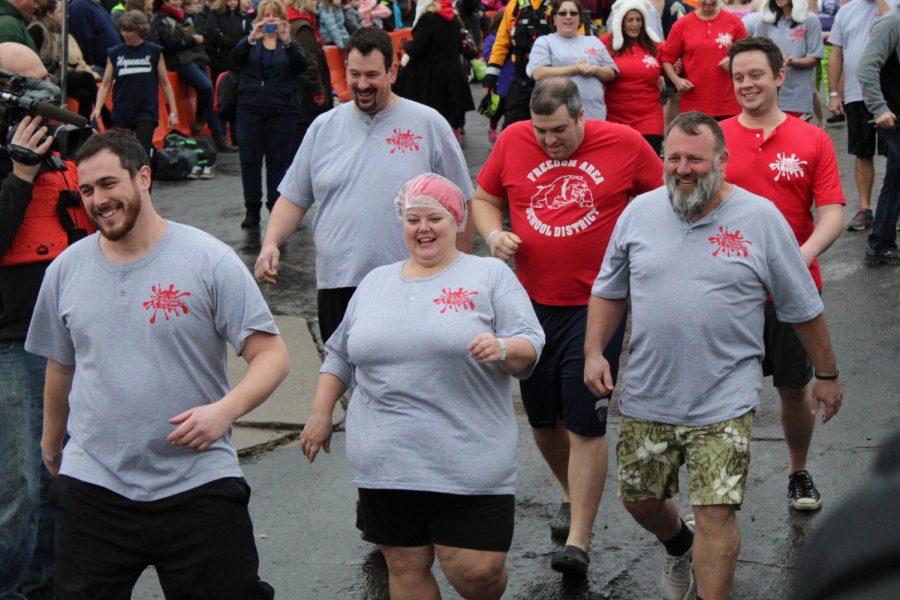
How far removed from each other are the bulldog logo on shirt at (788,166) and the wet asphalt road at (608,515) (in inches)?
50.6

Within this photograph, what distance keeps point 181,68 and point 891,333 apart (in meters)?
10.3

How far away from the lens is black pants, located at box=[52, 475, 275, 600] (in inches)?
156

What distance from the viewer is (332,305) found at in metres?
5.83

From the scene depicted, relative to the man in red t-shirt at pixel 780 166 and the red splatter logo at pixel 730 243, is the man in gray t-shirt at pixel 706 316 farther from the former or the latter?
the man in red t-shirt at pixel 780 166

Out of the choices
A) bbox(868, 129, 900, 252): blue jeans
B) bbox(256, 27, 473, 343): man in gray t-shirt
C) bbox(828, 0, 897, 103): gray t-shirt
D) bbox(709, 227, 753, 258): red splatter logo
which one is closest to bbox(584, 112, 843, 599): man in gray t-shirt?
bbox(709, 227, 753, 258): red splatter logo

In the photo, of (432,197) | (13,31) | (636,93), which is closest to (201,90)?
(636,93)

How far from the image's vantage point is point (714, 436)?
4.71 meters

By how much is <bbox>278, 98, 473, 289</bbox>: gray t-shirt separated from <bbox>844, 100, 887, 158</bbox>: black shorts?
5997mm

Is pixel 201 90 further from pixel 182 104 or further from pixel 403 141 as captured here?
pixel 403 141

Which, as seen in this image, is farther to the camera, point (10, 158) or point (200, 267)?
point (10, 158)

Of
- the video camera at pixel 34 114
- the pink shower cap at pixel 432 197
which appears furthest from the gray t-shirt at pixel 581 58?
the video camera at pixel 34 114

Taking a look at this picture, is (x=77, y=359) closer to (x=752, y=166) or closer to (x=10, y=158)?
(x=10, y=158)

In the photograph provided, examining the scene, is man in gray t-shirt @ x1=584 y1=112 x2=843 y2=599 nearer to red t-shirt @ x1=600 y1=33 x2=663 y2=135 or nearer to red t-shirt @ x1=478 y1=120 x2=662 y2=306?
red t-shirt @ x1=478 y1=120 x2=662 y2=306

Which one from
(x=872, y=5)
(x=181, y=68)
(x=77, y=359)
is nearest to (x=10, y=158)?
(x=77, y=359)
